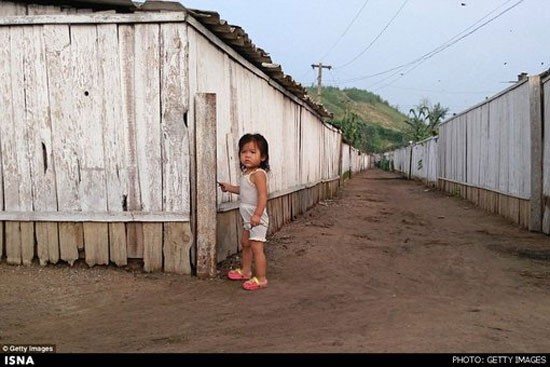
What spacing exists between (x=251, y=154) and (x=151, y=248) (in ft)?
4.60

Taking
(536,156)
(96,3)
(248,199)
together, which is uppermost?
(96,3)

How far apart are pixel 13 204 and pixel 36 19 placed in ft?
6.18

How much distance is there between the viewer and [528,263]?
5.79 meters

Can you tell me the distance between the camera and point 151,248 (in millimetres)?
4836

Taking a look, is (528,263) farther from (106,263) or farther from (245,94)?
(106,263)

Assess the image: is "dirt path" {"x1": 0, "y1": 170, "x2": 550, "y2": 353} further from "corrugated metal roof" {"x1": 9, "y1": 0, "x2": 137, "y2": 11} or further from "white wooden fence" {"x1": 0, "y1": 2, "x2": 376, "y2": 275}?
"corrugated metal roof" {"x1": 9, "y1": 0, "x2": 137, "y2": 11}

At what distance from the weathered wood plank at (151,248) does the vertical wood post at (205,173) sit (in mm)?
415

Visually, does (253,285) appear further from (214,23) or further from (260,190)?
(214,23)

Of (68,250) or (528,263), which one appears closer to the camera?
(68,250)

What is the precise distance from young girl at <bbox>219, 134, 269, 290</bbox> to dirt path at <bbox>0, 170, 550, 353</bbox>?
0.81ft

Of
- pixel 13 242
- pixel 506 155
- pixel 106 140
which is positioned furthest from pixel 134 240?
pixel 506 155

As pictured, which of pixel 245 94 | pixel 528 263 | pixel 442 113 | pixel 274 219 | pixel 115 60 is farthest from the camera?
pixel 442 113

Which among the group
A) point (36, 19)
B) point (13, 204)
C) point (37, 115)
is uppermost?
point (36, 19)

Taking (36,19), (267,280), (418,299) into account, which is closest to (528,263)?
(418,299)
